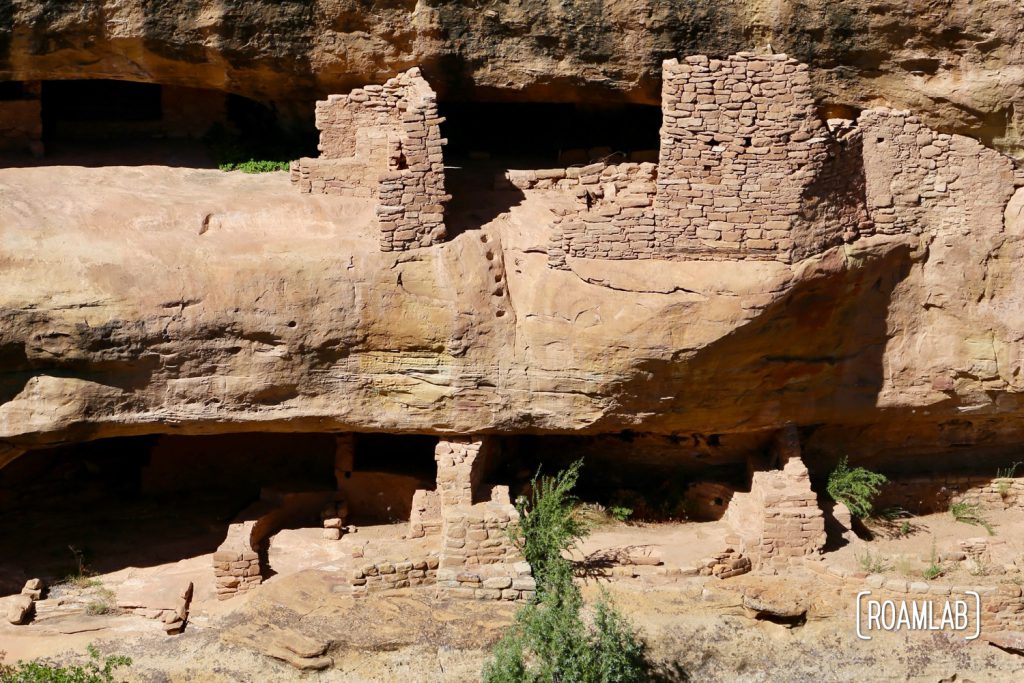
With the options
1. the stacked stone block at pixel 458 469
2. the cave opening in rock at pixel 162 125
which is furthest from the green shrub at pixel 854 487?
the cave opening in rock at pixel 162 125

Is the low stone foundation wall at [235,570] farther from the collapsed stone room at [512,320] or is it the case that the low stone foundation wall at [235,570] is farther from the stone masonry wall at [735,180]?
the stone masonry wall at [735,180]

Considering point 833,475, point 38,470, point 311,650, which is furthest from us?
point 38,470

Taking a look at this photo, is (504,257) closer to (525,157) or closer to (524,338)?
(524,338)

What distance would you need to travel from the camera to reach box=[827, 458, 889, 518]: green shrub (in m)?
12.0

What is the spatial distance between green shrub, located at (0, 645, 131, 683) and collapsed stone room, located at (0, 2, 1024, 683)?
6.1 inches

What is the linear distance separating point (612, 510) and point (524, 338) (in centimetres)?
218

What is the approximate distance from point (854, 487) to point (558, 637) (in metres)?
3.65

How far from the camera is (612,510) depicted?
12.2m

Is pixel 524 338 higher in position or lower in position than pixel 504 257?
lower

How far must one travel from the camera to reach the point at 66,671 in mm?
10359

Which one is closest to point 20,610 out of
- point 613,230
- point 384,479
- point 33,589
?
point 33,589

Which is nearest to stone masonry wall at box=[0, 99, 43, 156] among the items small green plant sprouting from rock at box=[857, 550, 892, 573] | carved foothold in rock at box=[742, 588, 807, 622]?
carved foothold in rock at box=[742, 588, 807, 622]

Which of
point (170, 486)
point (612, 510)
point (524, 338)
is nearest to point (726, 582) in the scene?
point (612, 510)

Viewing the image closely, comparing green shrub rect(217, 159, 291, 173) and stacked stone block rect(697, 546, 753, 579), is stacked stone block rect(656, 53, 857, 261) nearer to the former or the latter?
stacked stone block rect(697, 546, 753, 579)
